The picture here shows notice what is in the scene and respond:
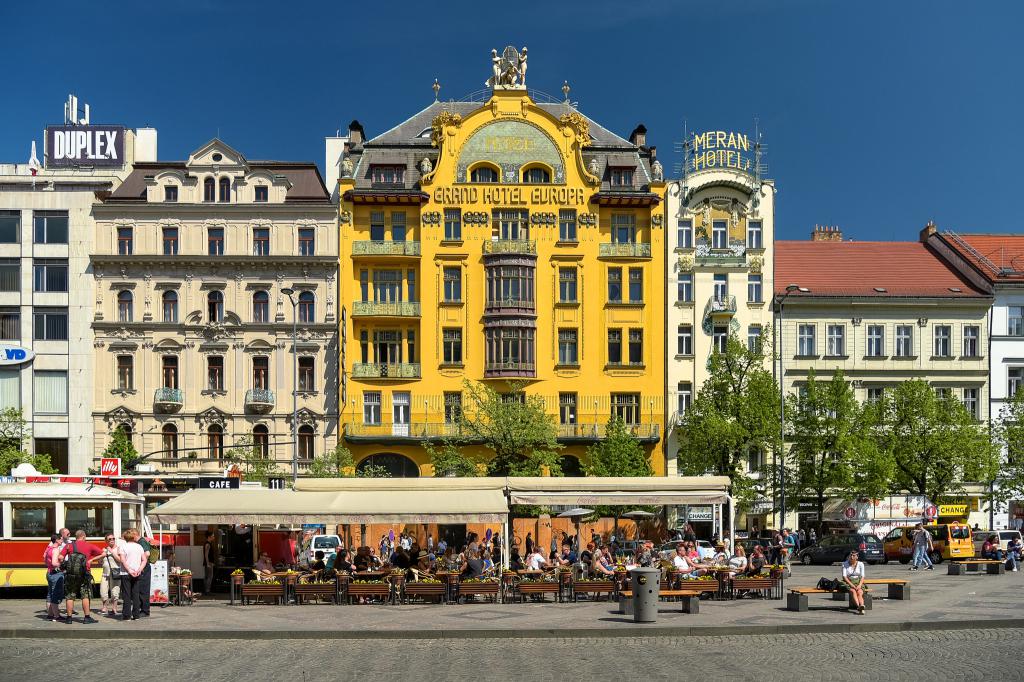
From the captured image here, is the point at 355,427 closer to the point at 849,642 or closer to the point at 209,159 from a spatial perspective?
the point at 209,159

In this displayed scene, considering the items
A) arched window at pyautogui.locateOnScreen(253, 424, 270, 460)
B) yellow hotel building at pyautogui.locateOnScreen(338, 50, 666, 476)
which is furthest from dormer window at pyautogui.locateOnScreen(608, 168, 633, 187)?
arched window at pyautogui.locateOnScreen(253, 424, 270, 460)

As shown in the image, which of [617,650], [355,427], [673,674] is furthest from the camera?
[355,427]

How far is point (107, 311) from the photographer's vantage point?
61.3 metres

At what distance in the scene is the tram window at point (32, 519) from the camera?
33062 mm

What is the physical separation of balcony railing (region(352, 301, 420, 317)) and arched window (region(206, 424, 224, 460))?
8811 mm

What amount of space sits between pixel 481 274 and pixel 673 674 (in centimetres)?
4449

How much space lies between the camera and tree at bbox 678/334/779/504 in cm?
5828

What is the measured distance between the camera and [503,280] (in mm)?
63000

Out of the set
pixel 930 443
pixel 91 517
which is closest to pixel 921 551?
pixel 930 443

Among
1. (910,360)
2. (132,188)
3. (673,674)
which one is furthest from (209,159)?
(673,674)

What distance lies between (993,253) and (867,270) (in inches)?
331

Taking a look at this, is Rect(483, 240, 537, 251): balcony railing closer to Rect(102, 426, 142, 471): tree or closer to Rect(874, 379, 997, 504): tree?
Rect(874, 379, 997, 504): tree

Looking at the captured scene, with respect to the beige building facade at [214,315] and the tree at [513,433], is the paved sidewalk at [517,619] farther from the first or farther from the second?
the beige building facade at [214,315]

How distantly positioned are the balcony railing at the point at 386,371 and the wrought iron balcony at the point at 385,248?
5.57 metres
